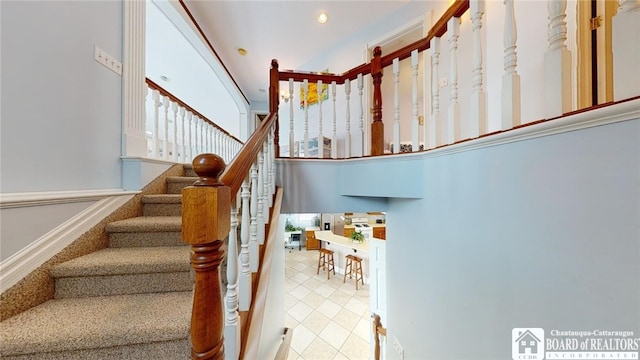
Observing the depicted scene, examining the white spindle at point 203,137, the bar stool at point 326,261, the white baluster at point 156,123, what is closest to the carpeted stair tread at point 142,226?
the white baluster at point 156,123

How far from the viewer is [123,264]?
1.08 metres

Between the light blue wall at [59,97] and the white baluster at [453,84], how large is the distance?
210 cm

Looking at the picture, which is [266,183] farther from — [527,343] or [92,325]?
[527,343]

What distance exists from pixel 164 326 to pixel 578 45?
2.54 metres

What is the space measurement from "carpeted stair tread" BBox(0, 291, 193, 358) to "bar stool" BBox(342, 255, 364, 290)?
4571mm

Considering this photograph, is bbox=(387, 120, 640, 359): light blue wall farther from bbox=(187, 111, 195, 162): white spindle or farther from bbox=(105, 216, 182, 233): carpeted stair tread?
bbox=(187, 111, 195, 162): white spindle

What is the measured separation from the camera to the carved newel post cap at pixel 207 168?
0.53 m

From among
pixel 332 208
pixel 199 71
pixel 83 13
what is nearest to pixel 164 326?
pixel 332 208

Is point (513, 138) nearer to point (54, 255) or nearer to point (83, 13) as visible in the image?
point (54, 255)

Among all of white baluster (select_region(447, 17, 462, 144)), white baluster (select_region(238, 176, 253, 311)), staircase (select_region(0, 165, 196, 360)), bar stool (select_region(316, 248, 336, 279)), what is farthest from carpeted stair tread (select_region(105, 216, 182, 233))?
bar stool (select_region(316, 248, 336, 279))

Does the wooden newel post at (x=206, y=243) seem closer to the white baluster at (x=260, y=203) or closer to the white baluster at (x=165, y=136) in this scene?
the white baluster at (x=260, y=203)

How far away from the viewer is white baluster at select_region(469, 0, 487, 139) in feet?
3.33

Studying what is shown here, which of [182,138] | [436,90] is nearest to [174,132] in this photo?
[182,138]

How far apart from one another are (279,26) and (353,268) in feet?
16.9
